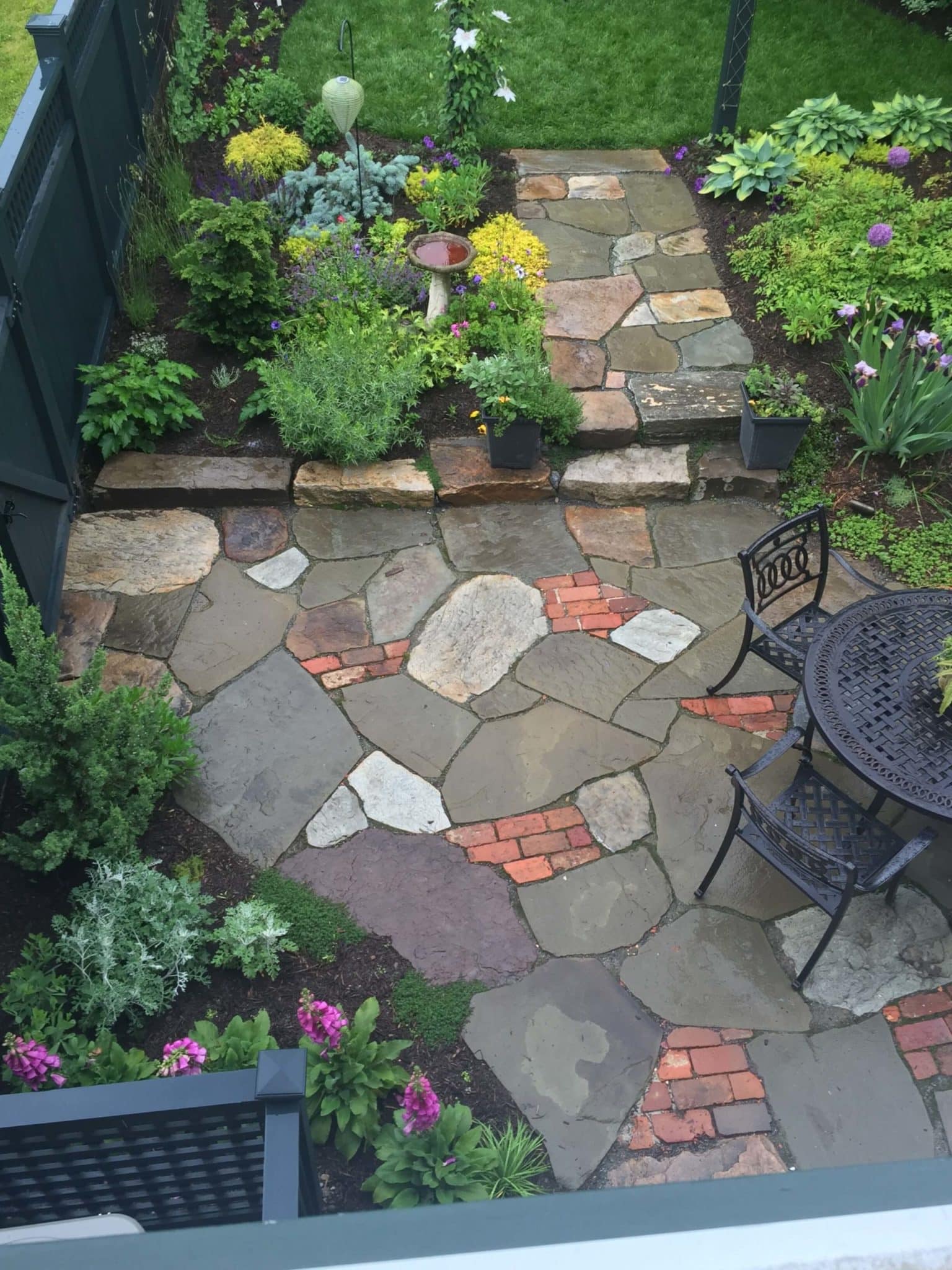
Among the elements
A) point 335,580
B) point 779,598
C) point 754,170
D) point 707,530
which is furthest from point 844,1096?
point 754,170

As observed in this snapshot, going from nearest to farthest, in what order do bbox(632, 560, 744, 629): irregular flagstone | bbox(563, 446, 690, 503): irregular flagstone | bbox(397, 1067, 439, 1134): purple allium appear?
bbox(397, 1067, 439, 1134): purple allium
bbox(632, 560, 744, 629): irregular flagstone
bbox(563, 446, 690, 503): irregular flagstone

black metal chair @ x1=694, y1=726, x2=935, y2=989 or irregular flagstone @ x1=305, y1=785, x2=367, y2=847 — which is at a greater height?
black metal chair @ x1=694, y1=726, x2=935, y2=989

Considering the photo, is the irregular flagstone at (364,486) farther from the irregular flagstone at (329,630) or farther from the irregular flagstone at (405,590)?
the irregular flagstone at (329,630)

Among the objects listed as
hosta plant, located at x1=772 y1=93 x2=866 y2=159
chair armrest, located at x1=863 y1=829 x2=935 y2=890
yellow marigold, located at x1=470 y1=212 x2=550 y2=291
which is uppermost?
hosta plant, located at x1=772 y1=93 x2=866 y2=159

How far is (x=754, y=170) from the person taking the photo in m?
6.34

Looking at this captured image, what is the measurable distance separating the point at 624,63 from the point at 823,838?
6555mm

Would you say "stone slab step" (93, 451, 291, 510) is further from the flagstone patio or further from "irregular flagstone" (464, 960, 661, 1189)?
"irregular flagstone" (464, 960, 661, 1189)

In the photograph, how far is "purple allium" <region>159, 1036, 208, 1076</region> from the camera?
2902 mm

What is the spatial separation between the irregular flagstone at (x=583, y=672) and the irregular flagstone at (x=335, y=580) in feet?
2.85

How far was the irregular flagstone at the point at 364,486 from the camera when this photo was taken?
4883 millimetres

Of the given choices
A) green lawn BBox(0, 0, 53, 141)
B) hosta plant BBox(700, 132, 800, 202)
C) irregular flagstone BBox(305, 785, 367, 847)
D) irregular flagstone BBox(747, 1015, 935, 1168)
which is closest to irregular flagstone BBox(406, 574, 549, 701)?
irregular flagstone BBox(305, 785, 367, 847)

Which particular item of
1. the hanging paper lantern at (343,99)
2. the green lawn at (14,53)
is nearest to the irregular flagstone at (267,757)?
the hanging paper lantern at (343,99)

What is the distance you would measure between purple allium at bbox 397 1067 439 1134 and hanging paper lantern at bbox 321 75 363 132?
4439 millimetres

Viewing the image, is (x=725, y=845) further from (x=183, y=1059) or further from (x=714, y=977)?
(x=183, y=1059)
